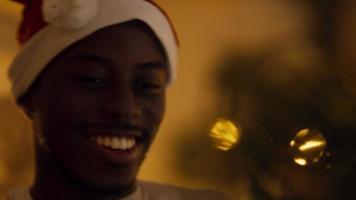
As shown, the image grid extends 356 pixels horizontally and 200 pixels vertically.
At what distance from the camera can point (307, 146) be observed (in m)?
0.91

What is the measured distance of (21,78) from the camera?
0.75 meters

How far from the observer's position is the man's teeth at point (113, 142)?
0.69 metres

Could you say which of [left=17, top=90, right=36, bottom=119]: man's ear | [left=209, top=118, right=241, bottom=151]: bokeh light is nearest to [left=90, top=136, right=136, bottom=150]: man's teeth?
[left=17, top=90, right=36, bottom=119]: man's ear

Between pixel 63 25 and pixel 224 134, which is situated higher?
pixel 63 25

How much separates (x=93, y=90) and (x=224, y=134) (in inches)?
15.6

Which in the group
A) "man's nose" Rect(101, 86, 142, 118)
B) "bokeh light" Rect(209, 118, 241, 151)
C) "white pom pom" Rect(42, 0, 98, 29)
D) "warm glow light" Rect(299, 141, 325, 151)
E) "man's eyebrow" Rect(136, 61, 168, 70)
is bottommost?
"bokeh light" Rect(209, 118, 241, 151)

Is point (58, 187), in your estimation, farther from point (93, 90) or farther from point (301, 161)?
point (301, 161)

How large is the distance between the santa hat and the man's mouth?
12 cm

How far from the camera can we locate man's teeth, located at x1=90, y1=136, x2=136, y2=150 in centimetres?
69

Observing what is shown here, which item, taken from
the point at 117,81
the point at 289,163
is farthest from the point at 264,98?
the point at 117,81

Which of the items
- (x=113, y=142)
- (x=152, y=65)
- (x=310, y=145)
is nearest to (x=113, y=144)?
(x=113, y=142)

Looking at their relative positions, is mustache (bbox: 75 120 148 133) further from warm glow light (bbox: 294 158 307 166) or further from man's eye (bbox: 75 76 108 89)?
warm glow light (bbox: 294 158 307 166)

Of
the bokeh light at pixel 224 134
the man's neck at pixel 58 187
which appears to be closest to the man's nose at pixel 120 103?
the man's neck at pixel 58 187

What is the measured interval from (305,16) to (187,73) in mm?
451
